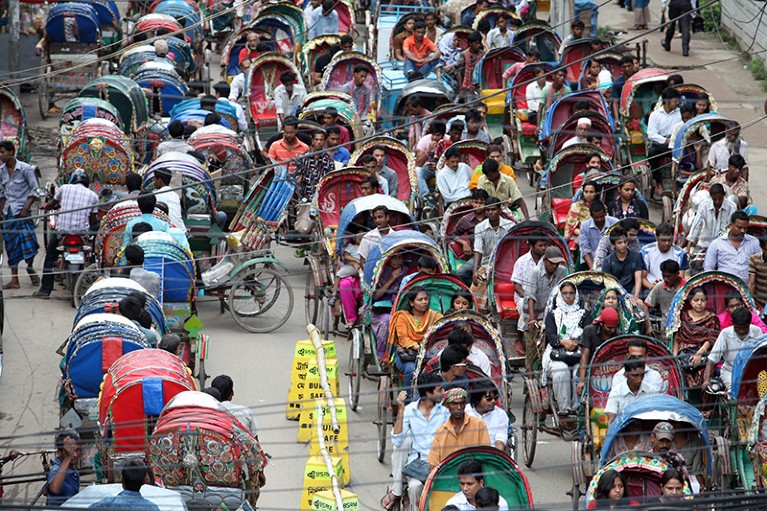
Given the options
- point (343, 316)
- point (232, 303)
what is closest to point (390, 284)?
point (343, 316)

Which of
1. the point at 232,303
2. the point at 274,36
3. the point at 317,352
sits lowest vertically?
the point at 317,352

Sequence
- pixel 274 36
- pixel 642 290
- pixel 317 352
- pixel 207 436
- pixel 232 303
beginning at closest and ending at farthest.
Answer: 1. pixel 207 436
2. pixel 317 352
3. pixel 642 290
4. pixel 232 303
5. pixel 274 36

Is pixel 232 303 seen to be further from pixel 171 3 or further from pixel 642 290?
pixel 171 3

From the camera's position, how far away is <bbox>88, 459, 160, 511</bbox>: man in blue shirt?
11.6 meters

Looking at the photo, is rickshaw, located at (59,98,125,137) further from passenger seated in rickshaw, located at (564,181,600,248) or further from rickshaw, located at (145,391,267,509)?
rickshaw, located at (145,391,267,509)

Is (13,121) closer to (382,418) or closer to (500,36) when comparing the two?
(500,36)

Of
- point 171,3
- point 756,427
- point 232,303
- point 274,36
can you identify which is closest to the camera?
point 756,427

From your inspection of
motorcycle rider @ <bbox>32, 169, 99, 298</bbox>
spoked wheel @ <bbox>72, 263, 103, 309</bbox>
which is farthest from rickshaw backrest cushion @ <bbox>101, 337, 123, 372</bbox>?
motorcycle rider @ <bbox>32, 169, 99, 298</bbox>

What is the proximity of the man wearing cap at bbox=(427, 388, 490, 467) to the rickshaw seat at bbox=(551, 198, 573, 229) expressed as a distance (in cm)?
663

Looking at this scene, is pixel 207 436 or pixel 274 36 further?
pixel 274 36

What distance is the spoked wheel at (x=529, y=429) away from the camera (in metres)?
14.9

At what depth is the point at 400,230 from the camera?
1769cm

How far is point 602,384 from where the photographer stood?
48.7ft

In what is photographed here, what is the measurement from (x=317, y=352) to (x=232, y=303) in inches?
110
